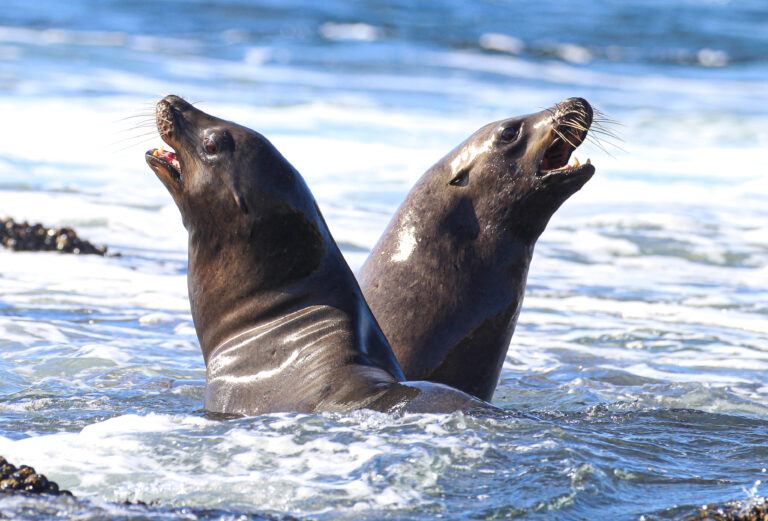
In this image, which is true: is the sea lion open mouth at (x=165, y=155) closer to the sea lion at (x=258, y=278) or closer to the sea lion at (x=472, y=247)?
the sea lion at (x=258, y=278)

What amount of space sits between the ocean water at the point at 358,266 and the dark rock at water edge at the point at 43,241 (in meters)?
0.16

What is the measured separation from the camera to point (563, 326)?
772cm

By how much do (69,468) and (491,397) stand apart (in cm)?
227

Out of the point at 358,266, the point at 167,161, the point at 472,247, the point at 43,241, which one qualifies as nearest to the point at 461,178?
the point at 472,247

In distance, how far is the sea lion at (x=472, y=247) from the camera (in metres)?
5.22

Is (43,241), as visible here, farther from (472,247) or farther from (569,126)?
(569,126)

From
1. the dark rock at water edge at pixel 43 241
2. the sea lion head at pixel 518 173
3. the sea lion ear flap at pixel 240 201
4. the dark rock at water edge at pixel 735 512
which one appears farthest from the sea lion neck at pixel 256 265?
the dark rock at water edge at pixel 43 241

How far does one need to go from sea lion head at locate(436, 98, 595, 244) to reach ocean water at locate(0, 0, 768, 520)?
2.94ft

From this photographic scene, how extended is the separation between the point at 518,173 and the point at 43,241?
189 inches

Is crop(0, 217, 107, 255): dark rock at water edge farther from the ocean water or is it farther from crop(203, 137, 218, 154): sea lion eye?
crop(203, 137, 218, 154): sea lion eye

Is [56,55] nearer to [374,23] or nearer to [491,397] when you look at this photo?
[374,23]

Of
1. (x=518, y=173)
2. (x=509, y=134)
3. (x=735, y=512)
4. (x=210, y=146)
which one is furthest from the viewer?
(x=509, y=134)

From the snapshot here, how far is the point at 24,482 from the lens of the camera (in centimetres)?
317

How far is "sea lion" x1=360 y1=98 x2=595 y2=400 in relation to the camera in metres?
5.22
